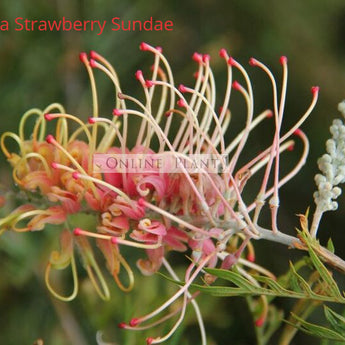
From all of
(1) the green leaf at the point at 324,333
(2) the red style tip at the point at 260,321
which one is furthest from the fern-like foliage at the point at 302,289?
(2) the red style tip at the point at 260,321

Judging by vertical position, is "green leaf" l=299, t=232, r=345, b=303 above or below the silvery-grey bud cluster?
below

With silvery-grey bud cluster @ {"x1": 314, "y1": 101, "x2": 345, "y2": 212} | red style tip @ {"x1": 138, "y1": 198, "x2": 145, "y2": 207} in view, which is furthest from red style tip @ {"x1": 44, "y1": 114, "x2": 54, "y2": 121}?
silvery-grey bud cluster @ {"x1": 314, "y1": 101, "x2": 345, "y2": 212}

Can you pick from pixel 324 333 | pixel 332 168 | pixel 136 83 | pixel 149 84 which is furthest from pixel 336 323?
pixel 136 83

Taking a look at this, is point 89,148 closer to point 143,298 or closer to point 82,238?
point 82,238

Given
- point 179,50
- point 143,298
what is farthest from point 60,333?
point 179,50

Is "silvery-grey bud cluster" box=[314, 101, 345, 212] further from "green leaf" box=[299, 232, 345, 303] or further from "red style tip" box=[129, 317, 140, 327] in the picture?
"red style tip" box=[129, 317, 140, 327]
